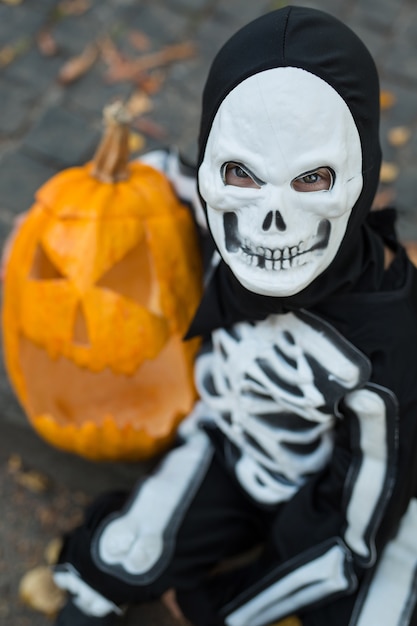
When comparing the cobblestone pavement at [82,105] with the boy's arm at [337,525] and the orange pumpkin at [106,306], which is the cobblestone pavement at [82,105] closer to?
the orange pumpkin at [106,306]

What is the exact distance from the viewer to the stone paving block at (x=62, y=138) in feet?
10.7

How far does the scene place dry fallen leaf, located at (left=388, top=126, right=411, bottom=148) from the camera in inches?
131

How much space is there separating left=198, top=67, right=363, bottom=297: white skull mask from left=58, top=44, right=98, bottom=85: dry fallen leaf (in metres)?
2.01

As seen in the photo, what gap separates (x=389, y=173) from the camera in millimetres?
3221

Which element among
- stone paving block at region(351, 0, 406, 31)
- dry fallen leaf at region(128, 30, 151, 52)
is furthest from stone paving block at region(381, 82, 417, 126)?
dry fallen leaf at region(128, 30, 151, 52)

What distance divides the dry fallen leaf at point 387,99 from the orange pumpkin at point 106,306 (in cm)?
149

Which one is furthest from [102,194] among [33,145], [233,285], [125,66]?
[125,66]

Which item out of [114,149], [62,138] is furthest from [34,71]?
[114,149]

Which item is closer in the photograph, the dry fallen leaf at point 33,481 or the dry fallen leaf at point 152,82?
the dry fallen leaf at point 33,481

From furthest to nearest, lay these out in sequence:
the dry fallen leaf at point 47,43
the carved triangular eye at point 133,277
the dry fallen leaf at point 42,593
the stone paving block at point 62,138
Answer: the dry fallen leaf at point 47,43 → the stone paving block at point 62,138 → the dry fallen leaf at point 42,593 → the carved triangular eye at point 133,277

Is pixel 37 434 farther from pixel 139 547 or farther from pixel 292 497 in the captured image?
pixel 292 497

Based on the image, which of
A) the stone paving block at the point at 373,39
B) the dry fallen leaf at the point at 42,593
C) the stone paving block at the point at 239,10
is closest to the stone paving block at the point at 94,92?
the stone paving block at the point at 239,10

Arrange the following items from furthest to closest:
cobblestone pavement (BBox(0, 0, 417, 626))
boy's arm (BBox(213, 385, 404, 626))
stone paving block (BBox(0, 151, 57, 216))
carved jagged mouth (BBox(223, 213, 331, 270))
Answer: stone paving block (BBox(0, 151, 57, 216))
cobblestone pavement (BBox(0, 0, 417, 626))
boy's arm (BBox(213, 385, 404, 626))
carved jagged mouth (BBox(223, 213, 331, 270))

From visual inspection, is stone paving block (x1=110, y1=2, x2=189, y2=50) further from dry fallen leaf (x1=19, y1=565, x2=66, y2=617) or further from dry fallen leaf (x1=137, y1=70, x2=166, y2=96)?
dry fallen leaf (x1=19, y1=565, x2=66, y2=617)
